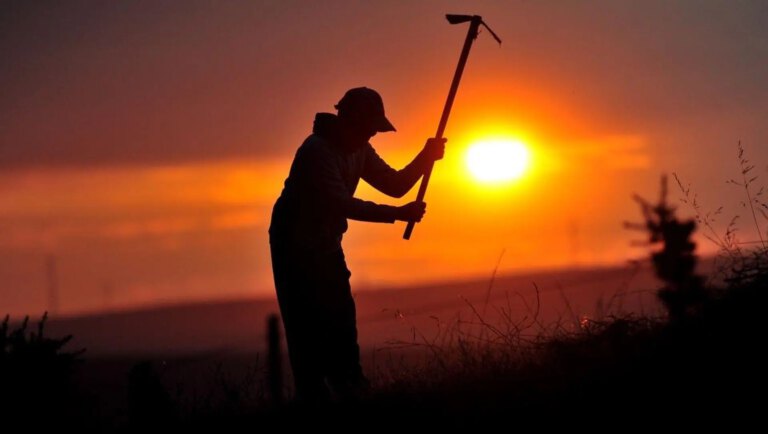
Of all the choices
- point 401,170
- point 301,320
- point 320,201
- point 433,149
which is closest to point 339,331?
point 301,320

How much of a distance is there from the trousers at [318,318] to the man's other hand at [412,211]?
1.71 feet

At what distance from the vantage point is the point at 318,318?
10852 mm

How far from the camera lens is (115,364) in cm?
13275

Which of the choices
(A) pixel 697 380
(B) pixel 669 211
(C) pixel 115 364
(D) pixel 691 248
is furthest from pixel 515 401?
(C) pixel 115 364

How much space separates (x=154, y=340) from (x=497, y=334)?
191 meters

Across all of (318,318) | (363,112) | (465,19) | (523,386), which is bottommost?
(523,386)

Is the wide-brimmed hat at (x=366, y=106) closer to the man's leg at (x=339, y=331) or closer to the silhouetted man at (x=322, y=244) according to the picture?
the silhouetted man at (x=322, y=244)

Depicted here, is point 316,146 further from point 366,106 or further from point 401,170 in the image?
point 401,170

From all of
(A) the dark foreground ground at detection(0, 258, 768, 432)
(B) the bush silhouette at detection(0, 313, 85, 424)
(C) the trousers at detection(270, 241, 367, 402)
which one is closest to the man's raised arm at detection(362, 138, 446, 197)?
(C) the trousers at detection(270, 241, 367, 402)

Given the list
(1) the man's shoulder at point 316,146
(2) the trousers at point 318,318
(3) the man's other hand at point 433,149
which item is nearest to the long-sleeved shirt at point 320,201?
(1) the man's shoulder at point 316,146

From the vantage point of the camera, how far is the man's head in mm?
10828

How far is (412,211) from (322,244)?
2.40 ft

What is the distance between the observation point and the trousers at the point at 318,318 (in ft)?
35.4

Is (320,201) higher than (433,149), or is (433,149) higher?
(433,149)
